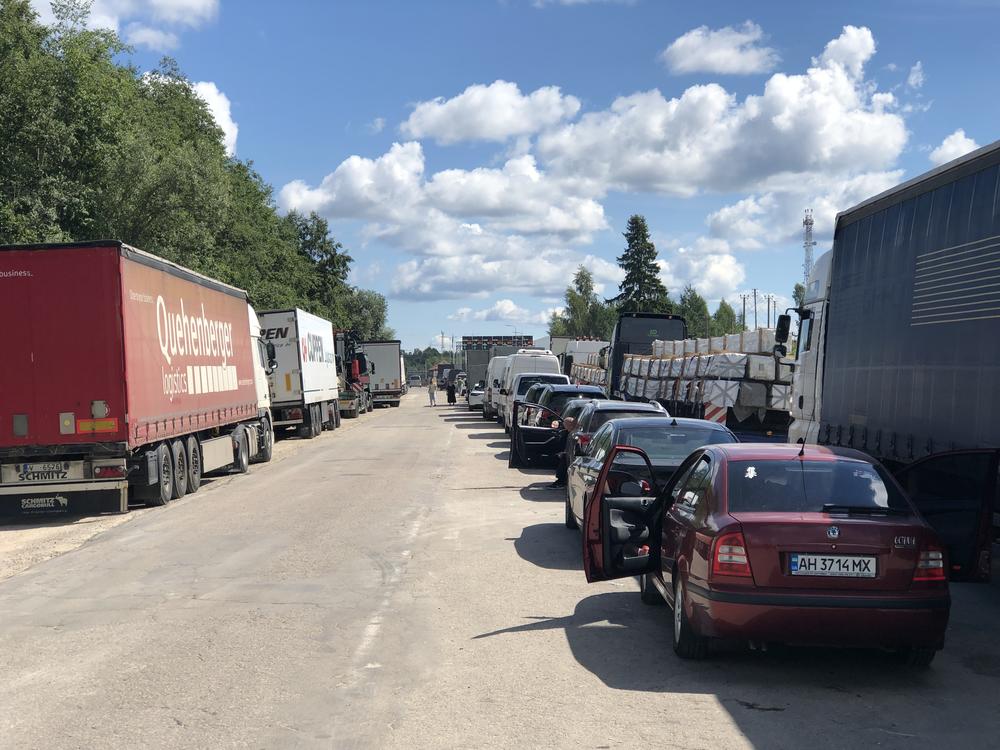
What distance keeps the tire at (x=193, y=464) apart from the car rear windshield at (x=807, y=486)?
43.4 feet

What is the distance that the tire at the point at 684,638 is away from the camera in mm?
6551

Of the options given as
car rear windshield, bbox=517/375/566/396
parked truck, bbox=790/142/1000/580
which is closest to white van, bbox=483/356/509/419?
car rear windshield, bbox=517/375/566/396

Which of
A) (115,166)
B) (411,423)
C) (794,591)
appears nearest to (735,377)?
(794,591)

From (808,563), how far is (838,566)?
17 centimetres

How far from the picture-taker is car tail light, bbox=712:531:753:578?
6.17 m

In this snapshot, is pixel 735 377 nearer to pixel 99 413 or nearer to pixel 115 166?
pixel 99 413

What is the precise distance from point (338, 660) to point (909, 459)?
5.83 m

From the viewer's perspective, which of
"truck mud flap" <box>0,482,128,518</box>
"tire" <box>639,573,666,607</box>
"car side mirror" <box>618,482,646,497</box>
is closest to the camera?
"tire" <box>639,573,666,607</box>

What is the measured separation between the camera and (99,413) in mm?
14641

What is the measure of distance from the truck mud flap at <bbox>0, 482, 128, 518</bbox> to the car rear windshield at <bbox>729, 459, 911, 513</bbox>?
10900mm

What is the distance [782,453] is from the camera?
7.02m

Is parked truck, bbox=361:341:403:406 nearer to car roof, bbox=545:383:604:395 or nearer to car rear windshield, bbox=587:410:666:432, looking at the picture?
car roof, bbox=545:383:604:395

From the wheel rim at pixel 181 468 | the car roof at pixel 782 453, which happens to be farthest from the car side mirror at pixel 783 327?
the wheel rim at pixel 181 468

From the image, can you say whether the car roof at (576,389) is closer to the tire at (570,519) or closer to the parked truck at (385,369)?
the tire at (570,519)
